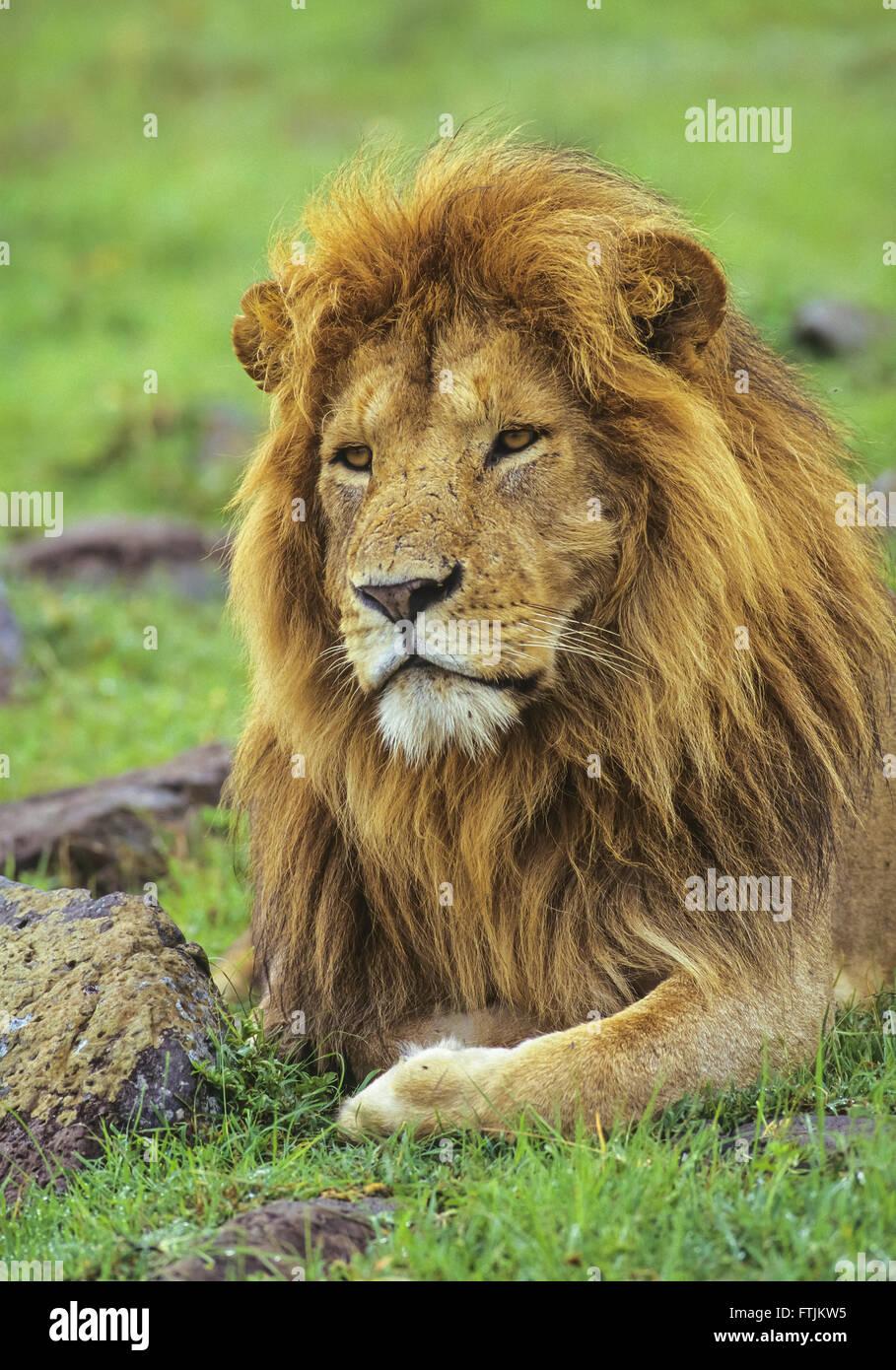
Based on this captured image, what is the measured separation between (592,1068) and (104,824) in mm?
2903

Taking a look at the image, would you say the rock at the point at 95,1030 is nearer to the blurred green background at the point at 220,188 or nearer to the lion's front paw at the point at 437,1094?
the lion's front paw at the point at 437,1094

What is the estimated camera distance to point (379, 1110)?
11.2 feet

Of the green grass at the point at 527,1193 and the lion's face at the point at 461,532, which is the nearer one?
the green grass at the point at 527,1193

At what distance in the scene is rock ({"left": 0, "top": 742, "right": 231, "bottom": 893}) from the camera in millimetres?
5645

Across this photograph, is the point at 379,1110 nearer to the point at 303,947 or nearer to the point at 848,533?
the point at 303,947

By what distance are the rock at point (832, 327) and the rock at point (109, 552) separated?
4.74 metres

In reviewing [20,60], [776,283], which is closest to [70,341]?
[776,283]

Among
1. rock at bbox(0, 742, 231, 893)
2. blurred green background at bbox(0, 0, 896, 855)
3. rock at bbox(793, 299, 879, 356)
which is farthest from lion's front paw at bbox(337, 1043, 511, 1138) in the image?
rock at bbox(793, 299, 879, 356)

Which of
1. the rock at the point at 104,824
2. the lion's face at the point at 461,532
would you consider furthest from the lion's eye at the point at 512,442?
the rock at the point at 104,824

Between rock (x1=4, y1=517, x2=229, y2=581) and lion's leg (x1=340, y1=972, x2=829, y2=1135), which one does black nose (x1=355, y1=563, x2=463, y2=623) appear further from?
rock (x1=4, y1=517, x2=229, y2=581)

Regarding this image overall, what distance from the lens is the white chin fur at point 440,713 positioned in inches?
129

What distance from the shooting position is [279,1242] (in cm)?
287

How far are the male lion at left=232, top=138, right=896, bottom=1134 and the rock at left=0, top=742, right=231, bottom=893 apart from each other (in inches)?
78.1
